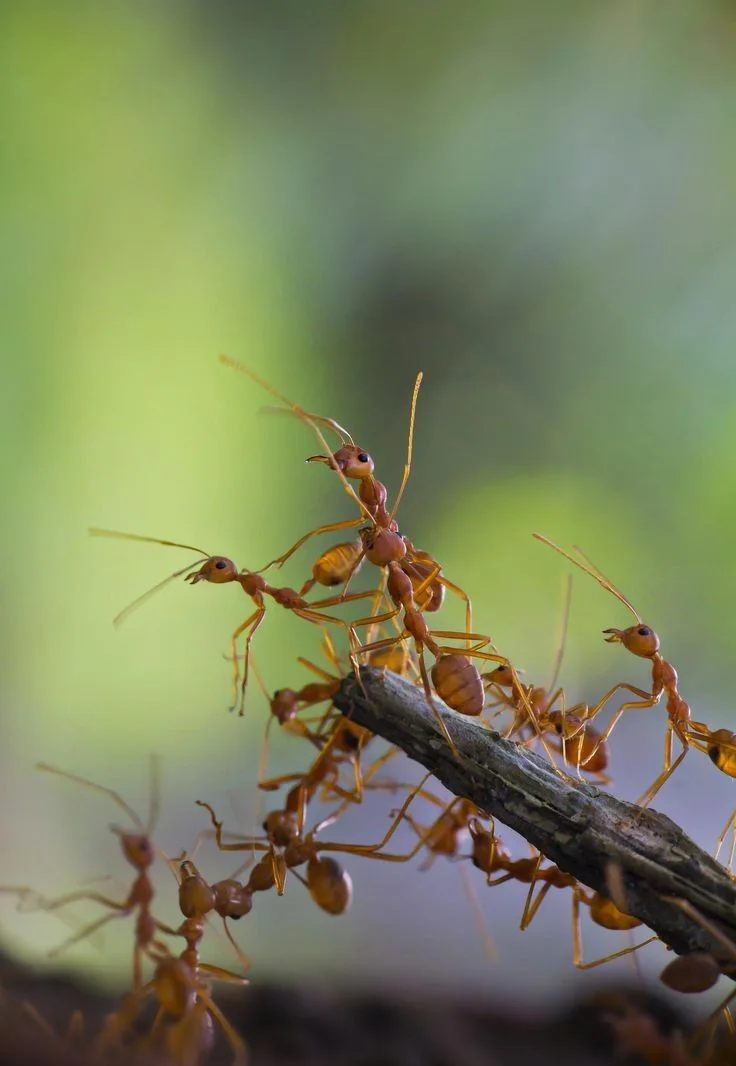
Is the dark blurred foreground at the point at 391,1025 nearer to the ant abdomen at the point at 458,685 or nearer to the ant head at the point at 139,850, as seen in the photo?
the ant head at the point at 139,850

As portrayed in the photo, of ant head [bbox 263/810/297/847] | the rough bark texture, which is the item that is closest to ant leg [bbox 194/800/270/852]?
ant head [bbox 263/810/297/847]

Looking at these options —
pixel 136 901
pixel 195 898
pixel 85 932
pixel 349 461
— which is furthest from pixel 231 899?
pixel 349 461

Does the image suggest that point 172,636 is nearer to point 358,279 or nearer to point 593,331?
point 358,279

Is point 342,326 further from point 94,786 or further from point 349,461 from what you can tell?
point 94,786

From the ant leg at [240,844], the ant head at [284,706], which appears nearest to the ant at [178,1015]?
the ant leg at [240,844]

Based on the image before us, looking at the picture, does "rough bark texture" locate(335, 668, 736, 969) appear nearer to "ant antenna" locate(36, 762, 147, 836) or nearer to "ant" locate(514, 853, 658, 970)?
"ant" locate(514, 853, 658, 970)

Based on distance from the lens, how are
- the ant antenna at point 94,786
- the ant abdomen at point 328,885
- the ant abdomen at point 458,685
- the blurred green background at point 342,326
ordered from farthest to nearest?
the blurred green background at point 342,326 < the ant antenna at point 94,786 < the ant abdomen at point 328,885 < the ant abdomen at point 458,685

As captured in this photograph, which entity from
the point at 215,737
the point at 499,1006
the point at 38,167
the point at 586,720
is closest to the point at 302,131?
the point at 38,167
